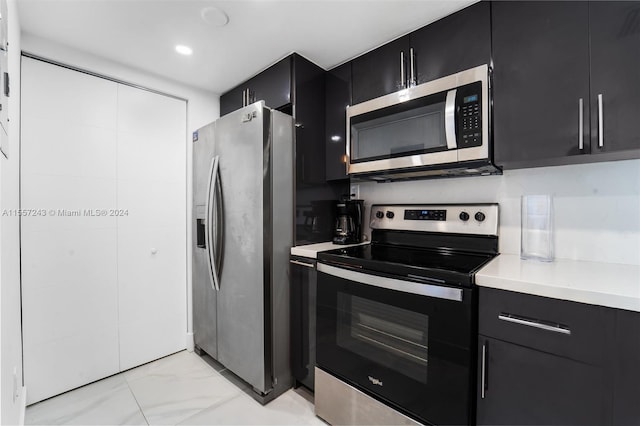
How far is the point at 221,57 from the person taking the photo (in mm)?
2035

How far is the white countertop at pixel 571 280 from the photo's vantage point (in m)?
0.90

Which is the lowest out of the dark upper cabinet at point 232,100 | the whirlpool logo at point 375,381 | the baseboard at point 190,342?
the baseboard at point 190,342

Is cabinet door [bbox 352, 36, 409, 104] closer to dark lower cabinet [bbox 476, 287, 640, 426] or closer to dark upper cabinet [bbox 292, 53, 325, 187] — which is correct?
dark upper cabinet [bbox 292, 53, 325, 187]

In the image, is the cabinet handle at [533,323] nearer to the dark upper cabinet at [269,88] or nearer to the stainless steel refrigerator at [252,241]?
the stainless steel refrigerator at [252,241]

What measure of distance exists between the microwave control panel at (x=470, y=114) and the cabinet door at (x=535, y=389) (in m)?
0.92

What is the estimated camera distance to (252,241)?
6.02ft

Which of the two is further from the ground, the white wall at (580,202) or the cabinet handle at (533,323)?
the white wall at (580,202)

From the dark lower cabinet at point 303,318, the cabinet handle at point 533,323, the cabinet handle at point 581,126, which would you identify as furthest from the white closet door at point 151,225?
the cabinet handle at point 581,126

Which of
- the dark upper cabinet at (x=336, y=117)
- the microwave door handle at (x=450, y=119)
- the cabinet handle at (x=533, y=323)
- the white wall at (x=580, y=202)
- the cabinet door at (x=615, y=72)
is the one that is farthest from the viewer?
the dark upper cabinet at (x=336, y=117)

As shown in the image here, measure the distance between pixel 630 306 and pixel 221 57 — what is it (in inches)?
98.4

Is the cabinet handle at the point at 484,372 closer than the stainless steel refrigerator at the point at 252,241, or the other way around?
the cabinet handle at the point at 484,372

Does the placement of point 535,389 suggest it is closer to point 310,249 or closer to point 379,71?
point 310,249

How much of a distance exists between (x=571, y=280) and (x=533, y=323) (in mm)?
221

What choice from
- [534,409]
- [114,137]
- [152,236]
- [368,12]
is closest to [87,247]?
[152,236]
